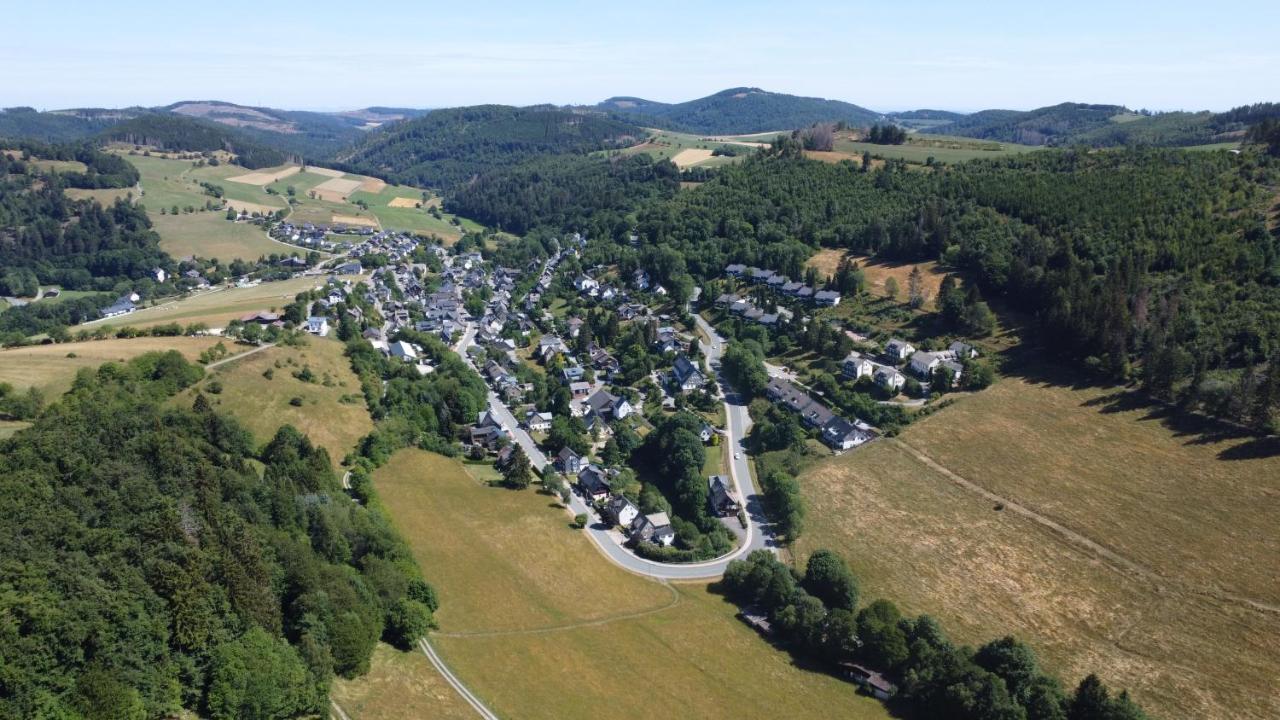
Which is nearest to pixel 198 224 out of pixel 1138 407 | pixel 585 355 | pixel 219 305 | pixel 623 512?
pixel 219 305

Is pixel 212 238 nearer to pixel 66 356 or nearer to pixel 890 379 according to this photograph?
pixel 66 356

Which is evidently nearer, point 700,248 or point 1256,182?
point 1256,182

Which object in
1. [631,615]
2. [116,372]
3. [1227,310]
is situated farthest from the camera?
[1227,310]

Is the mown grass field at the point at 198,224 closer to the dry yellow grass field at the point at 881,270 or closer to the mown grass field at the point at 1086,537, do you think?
the dry yellow grass field at the point at 881,270

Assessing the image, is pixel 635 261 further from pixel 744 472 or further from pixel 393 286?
pixel 744 472

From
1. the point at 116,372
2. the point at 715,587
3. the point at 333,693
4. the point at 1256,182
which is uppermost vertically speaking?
the point at 1256,182

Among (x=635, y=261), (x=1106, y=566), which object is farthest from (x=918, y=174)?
(x=1106, y=566)

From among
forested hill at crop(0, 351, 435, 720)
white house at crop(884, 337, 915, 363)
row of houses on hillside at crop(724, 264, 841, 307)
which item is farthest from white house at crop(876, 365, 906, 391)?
forested hill at crop(0, 351, 435, 720)
